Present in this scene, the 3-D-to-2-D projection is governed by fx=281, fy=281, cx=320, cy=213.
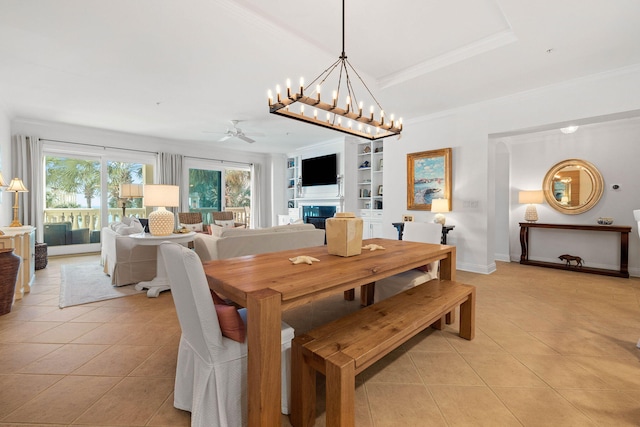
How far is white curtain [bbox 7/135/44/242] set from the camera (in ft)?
16.8

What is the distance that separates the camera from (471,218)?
14.9ft

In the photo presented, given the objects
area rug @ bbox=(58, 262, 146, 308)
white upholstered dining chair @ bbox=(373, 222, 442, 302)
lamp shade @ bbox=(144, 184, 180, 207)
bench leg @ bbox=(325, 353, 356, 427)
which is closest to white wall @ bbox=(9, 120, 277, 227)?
area rug @ bbox=(58, 262, 146, 308)

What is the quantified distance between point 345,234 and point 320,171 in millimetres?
5451

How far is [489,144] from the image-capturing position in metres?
4.39

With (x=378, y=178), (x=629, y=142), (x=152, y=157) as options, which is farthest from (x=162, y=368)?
(x=629, y=142)

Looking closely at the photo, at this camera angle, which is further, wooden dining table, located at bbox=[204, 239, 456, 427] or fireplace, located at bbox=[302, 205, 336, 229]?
fireplace, located at bbox=[302, 205, 336, 229]

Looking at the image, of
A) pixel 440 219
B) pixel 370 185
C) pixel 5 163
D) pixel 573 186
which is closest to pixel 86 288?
pixel 5 163

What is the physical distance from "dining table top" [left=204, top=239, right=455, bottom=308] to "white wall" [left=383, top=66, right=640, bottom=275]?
2820 mm

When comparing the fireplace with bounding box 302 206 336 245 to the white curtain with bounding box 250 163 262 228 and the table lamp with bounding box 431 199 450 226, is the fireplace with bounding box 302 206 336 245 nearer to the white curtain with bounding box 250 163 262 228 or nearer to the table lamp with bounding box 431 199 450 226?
the white curtain with bounding box 250 163 262 228

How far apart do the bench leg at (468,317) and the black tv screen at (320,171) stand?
4884 millimetres

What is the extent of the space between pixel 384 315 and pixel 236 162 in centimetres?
729

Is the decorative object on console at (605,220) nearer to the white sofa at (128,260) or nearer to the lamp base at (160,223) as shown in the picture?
the lamp base at (160,223)

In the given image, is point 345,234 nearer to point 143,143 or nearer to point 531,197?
point 531,197

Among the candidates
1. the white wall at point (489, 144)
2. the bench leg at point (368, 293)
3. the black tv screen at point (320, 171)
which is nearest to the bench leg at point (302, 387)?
Answer: the bench leg at point (368, 293)
